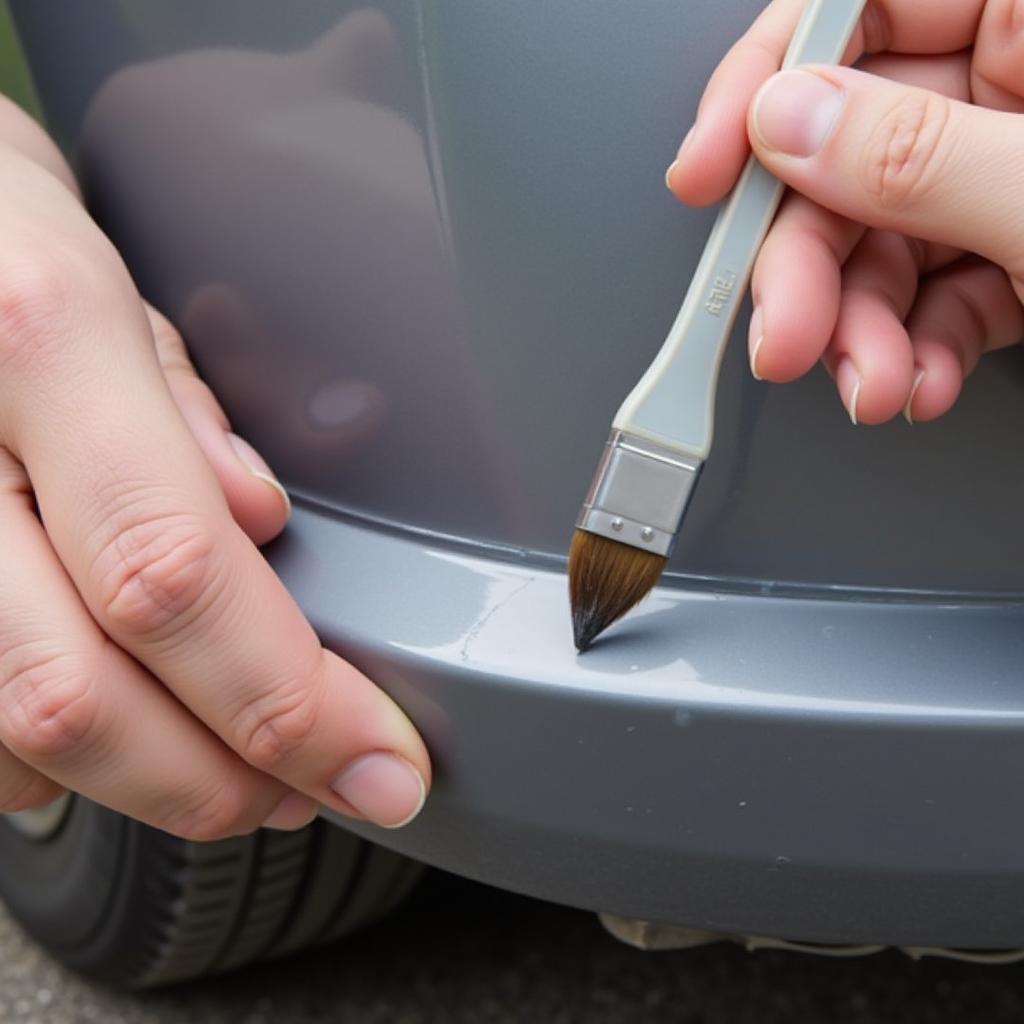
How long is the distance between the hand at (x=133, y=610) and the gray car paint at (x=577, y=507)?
5 centimetres

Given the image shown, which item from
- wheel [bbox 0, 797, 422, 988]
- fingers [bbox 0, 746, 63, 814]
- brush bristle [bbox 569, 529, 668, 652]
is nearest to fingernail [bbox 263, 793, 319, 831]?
fingers [bbox 0, 746, 63, 814]

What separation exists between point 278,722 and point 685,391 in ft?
1.10

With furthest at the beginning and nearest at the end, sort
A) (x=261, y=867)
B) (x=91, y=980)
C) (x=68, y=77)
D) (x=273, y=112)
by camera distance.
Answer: (x=91, y=980) → (x=261, y=867) → (x=68, y=77) → (x=273, y=112)

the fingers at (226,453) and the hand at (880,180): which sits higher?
the hand at (880,180)

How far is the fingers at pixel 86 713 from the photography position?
0.89m

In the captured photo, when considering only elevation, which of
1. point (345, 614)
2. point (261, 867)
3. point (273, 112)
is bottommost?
point (261, 867)

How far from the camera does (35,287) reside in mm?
914

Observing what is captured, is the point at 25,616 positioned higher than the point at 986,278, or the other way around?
the point at 986,278

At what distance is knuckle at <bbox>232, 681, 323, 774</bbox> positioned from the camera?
897 millimetres

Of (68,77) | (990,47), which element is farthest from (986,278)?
(68,77)

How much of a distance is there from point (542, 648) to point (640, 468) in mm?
141

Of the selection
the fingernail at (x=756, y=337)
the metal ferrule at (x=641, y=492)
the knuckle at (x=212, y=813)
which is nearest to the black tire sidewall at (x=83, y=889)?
the knuckle at (x=212, y=813)

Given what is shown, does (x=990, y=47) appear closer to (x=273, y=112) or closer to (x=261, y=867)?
(x=273, y=112)

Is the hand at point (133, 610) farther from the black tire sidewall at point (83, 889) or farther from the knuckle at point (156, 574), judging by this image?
the black tire sidewall at point (83, 889)
